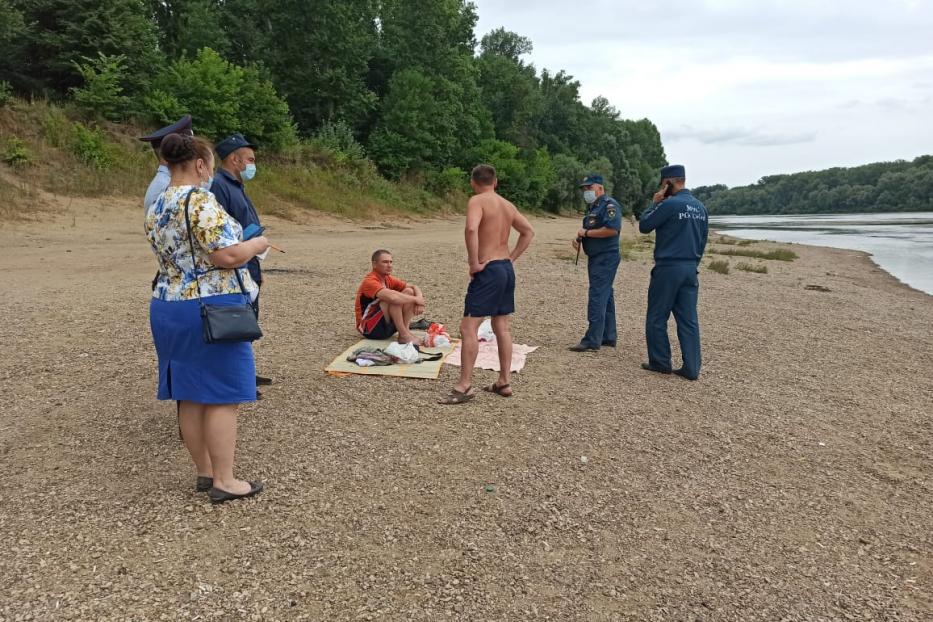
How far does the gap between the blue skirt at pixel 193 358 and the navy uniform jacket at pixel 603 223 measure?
4751 millimetres

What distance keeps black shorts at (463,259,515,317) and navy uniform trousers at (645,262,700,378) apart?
2069 millimetres

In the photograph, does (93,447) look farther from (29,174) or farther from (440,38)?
(440,38)

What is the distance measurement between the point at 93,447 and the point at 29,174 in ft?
57.8

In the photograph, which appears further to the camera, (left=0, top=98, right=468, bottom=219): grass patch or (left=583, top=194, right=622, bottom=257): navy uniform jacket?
(left=0, top=98, right=468, bottom=219): grass patch

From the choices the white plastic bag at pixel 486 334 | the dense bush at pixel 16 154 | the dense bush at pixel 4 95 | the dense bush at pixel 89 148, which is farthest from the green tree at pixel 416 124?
the white plastic bag at pixel 486 334

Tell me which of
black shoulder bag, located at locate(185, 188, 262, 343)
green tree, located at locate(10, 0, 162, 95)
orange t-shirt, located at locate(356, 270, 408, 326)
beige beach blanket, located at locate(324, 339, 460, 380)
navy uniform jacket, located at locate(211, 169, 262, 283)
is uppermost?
green tree, located at locate(10, 0, 162, 95)

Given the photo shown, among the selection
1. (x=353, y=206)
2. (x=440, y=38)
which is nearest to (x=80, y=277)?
(x=353, y=206)

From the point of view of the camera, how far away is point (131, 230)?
16.8 metres

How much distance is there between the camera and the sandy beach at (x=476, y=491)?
266 cm

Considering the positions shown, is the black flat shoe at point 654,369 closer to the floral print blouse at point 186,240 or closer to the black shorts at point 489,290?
the black shorts at point 489,290

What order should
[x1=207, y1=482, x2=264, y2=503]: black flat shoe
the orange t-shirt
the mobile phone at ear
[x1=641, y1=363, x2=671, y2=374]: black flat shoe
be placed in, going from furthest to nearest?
the orange t-shirt, [x1=641, y1=363, x2=671, y2=374]: black flat shoe, the mobile phone at ear, [x1=207, y1=482, x2=264, y2=503]: black flat shoe

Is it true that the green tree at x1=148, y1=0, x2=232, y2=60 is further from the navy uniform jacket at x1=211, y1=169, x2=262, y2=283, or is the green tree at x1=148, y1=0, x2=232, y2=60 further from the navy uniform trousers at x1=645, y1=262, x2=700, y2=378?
the navy uniform trousers at x1=645, y1=262, x2=700, y2=378

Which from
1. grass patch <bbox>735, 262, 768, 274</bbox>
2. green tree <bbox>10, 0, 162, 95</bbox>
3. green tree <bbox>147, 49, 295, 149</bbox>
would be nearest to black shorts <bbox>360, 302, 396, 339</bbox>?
grass patch <bbox>735, 262, 768, 274</bbox>

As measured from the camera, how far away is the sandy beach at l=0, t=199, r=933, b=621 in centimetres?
266
